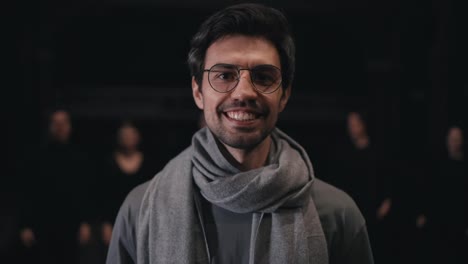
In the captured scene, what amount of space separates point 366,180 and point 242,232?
2.79 metres

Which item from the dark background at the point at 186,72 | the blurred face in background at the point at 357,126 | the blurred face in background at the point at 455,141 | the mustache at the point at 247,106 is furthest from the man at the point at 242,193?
the dark background at the point at 186,72

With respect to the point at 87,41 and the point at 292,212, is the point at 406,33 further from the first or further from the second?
the point at 292,212

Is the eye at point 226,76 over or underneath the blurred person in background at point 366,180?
over

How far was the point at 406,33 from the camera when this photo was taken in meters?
6.33

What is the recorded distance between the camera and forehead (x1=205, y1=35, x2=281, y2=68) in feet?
4.61

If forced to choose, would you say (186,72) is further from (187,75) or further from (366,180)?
(366,180)

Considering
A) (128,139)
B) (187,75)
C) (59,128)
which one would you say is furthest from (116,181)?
(187,75)

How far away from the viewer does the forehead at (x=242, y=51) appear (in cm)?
141

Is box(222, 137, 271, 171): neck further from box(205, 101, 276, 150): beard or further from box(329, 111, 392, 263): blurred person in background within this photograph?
box(329, 111, 392, 263): blurred person in background

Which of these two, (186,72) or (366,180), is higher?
(186,72)

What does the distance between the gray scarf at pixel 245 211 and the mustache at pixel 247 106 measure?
0.13m

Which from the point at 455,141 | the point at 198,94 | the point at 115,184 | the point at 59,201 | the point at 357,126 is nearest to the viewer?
the point at 198,94

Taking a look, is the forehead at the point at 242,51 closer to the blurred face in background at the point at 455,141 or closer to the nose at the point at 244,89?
the nose at the point at 244,89

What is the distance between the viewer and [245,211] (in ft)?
4.67
